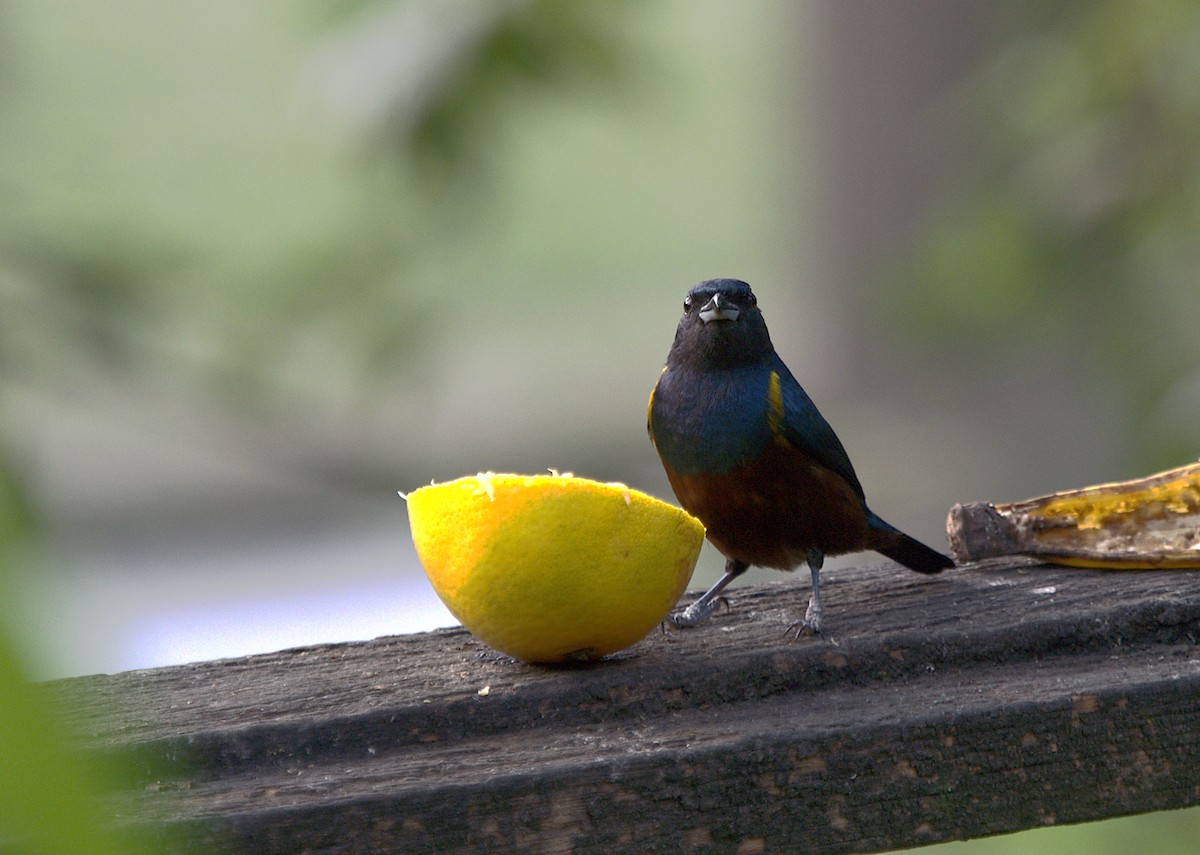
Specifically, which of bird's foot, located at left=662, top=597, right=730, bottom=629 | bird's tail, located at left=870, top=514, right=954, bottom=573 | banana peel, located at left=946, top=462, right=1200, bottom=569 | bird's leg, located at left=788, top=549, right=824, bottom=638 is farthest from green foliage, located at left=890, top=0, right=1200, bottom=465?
bird's foot, located at left=662, top=597, right=730, bottom=629

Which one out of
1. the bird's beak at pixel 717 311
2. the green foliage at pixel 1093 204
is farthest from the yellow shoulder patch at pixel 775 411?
the green foliage at pixel 1093 204

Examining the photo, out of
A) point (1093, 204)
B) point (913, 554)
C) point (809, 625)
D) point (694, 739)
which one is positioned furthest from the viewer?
point (1093, 204)

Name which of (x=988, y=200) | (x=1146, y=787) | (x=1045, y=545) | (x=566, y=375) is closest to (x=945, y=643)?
(x=1146, y=787)

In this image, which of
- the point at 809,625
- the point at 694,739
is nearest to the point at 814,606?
the point at 809,625

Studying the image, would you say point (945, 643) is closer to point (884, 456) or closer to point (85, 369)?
point (85, 369)

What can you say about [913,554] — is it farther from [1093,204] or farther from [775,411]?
[1093,204]

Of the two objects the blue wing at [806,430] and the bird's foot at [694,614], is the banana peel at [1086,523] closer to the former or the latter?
the blue wing at [806,430]
